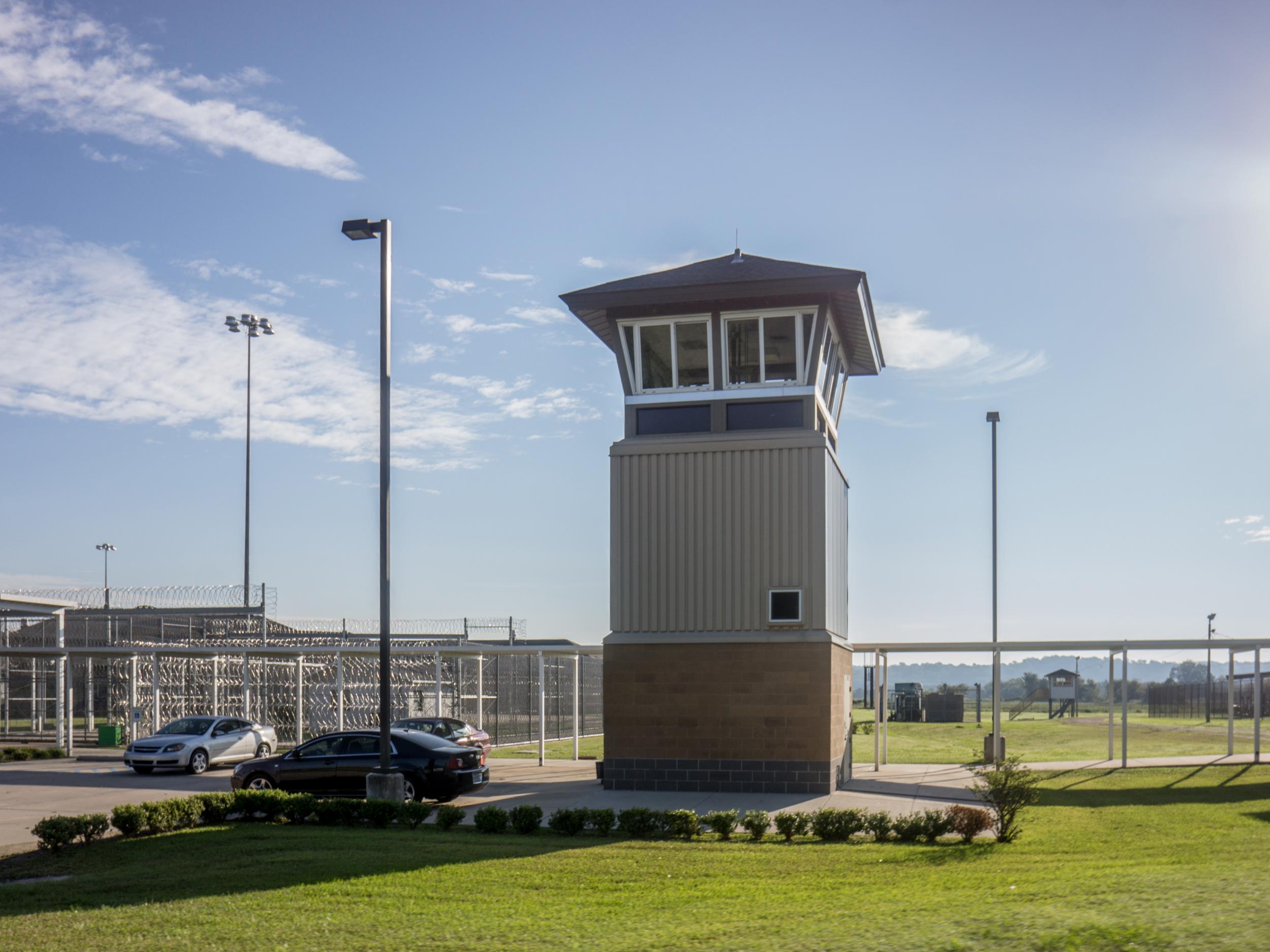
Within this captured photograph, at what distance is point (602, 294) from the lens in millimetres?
21266

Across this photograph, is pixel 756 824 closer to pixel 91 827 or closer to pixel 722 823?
pixel 722 823

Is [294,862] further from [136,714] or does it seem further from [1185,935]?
[136,714]

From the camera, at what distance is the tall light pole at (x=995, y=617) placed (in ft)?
82.8

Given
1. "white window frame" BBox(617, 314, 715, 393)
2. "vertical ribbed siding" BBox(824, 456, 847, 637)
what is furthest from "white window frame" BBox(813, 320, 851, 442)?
"white window frame" BBox(617, 314, 715, 393)

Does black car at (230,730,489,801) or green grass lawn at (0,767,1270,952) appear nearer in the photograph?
green grass lawn at (0,767,1270,952)

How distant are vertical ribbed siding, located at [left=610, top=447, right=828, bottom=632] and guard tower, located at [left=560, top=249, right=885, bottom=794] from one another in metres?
0.03

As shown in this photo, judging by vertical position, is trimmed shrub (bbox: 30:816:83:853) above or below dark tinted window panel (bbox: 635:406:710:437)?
below

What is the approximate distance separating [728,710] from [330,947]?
12.0 m

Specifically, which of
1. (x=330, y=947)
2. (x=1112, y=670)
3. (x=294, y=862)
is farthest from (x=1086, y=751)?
(x=330, y=947)

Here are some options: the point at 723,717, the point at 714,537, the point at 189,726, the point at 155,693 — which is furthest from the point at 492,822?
the point at 155,693

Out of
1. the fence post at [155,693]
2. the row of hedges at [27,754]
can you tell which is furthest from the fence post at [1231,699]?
the row of hedges at [27,754]

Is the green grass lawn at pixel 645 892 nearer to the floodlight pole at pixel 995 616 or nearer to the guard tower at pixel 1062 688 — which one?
the floodlight pole at pixel 995 616

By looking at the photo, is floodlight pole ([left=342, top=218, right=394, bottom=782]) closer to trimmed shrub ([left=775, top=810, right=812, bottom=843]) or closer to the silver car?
trimmed shrub ([left=775, top=810, right=812, bottom=843])

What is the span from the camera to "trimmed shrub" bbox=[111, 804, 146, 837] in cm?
1484
